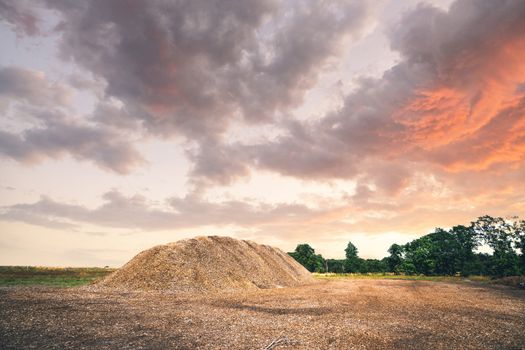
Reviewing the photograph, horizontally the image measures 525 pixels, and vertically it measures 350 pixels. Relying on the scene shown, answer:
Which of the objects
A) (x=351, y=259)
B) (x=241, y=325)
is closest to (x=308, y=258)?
(x=351, y=259)

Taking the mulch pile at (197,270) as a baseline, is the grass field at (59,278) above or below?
below

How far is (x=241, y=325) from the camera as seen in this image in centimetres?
1733

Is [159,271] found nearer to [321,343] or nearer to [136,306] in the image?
[136,306]

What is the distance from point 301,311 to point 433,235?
124 m

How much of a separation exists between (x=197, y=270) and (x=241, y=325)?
22983 millimetres

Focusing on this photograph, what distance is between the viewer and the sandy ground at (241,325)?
13.7 metres

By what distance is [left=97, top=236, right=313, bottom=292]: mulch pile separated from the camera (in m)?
34.9

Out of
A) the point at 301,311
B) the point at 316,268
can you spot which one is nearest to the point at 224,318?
the point at 301,311

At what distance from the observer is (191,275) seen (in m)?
37.2

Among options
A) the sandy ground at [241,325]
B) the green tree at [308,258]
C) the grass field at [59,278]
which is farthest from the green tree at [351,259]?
the sandy ground at [241,325]

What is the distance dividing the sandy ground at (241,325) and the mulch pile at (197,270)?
392 inches

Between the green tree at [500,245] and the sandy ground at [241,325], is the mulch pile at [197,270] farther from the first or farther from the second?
the green tree at [500,245]

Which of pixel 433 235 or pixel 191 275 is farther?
pixel 433 235

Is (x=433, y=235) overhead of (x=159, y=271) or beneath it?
overhead
